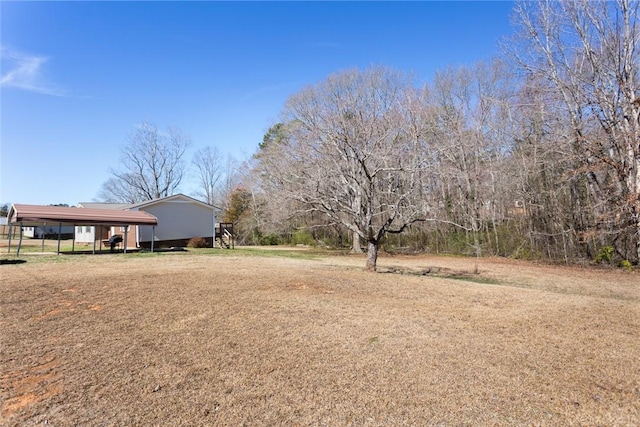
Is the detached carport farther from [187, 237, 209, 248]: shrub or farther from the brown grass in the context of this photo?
the brown grass

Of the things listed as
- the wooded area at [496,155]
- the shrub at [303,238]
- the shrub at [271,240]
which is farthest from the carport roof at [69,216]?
the shrub at [271,240]

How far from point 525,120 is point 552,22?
405cm

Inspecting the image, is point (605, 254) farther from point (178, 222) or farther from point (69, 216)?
point (69, 216)

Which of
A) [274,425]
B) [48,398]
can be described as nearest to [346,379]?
[274,425]

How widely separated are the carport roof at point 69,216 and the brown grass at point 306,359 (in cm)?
1050

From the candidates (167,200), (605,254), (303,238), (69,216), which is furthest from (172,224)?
(605,254)

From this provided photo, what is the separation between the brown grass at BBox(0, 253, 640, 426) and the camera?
8.45 ft

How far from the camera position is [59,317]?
475 centimetres

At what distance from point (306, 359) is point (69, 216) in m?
16.5

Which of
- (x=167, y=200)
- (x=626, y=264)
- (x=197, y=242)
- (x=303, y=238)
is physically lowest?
(x=626, y=264)

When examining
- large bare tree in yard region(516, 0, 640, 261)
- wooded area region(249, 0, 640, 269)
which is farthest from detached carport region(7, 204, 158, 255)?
large bare tree in yard region(516, 0, 640, 261)

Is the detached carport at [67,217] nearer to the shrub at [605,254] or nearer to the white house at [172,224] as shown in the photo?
the white house at [172,224]

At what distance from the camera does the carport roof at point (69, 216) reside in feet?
48.8

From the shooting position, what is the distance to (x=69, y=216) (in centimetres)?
1574
